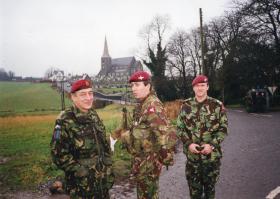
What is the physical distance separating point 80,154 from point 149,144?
2.78 ft

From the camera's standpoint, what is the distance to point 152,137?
3977mm

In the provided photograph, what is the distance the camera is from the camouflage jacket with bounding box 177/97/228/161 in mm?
4926

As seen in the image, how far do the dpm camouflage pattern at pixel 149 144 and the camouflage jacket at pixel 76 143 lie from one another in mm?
380

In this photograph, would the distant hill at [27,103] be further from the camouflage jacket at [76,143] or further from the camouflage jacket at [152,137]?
the camouflage jacket at [152,137]

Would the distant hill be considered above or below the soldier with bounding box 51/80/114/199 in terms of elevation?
below

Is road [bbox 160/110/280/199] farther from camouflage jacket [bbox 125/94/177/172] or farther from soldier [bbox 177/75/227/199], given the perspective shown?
camouflage jacket [bbox 125/94/177/172]

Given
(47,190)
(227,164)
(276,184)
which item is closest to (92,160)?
(47,190)

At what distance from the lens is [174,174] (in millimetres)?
8125

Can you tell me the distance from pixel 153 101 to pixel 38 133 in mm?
14394

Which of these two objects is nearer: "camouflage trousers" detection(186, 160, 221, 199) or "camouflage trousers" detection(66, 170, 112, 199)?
"camouflage trousers" detection(66, 170, 112, 199)

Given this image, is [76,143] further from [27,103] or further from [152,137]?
[27,103]

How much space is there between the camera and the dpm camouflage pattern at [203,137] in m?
4.88

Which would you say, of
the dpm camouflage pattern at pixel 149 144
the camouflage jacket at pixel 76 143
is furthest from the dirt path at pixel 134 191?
the camouflage jacket at pixel 76 143

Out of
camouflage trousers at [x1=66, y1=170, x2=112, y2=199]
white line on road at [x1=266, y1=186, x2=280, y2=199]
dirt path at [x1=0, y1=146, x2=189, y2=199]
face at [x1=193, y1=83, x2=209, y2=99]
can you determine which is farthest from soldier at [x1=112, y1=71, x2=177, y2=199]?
white line on road at [x1=266, y1=186, x2=280, y2=199]
